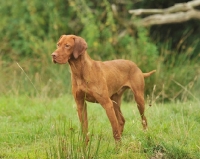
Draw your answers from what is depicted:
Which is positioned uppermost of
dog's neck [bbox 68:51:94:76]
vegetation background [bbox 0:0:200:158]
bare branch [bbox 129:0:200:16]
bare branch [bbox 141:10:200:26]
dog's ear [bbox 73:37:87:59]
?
dog's ear [bbox 73:37:87:59]

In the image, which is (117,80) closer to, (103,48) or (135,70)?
(135,70)

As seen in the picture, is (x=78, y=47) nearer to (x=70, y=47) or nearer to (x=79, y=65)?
(x=70, y=47)

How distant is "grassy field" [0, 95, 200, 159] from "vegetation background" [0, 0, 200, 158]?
1.64 metres

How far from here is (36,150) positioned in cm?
600

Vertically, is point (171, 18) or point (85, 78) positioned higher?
point (85, 78)

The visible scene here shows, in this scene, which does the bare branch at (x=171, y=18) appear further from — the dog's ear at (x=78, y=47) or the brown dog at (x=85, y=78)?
the dog's ear at (x=78, y=47)

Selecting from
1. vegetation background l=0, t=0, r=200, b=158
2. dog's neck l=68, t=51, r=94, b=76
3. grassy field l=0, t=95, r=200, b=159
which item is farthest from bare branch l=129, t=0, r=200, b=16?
dog's neck l=68, t=51, r=94, b=76

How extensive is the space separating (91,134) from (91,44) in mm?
7496

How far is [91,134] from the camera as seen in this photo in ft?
18.4

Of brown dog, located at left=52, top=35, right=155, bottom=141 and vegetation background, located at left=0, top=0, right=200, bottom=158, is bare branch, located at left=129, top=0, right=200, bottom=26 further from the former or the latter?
brown dog, located at left=52, top=35, right=155, bottom=141

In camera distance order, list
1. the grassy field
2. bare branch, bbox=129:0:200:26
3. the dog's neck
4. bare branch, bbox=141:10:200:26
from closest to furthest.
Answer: the grassy field
the dog's neck
bare branch, bbox=129:0:200:26
bare branch, bbox=141:10:200:26

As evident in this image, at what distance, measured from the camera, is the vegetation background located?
1166 cm

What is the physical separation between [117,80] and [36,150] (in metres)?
1.48

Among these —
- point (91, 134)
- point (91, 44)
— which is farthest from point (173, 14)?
point (91, 134)
